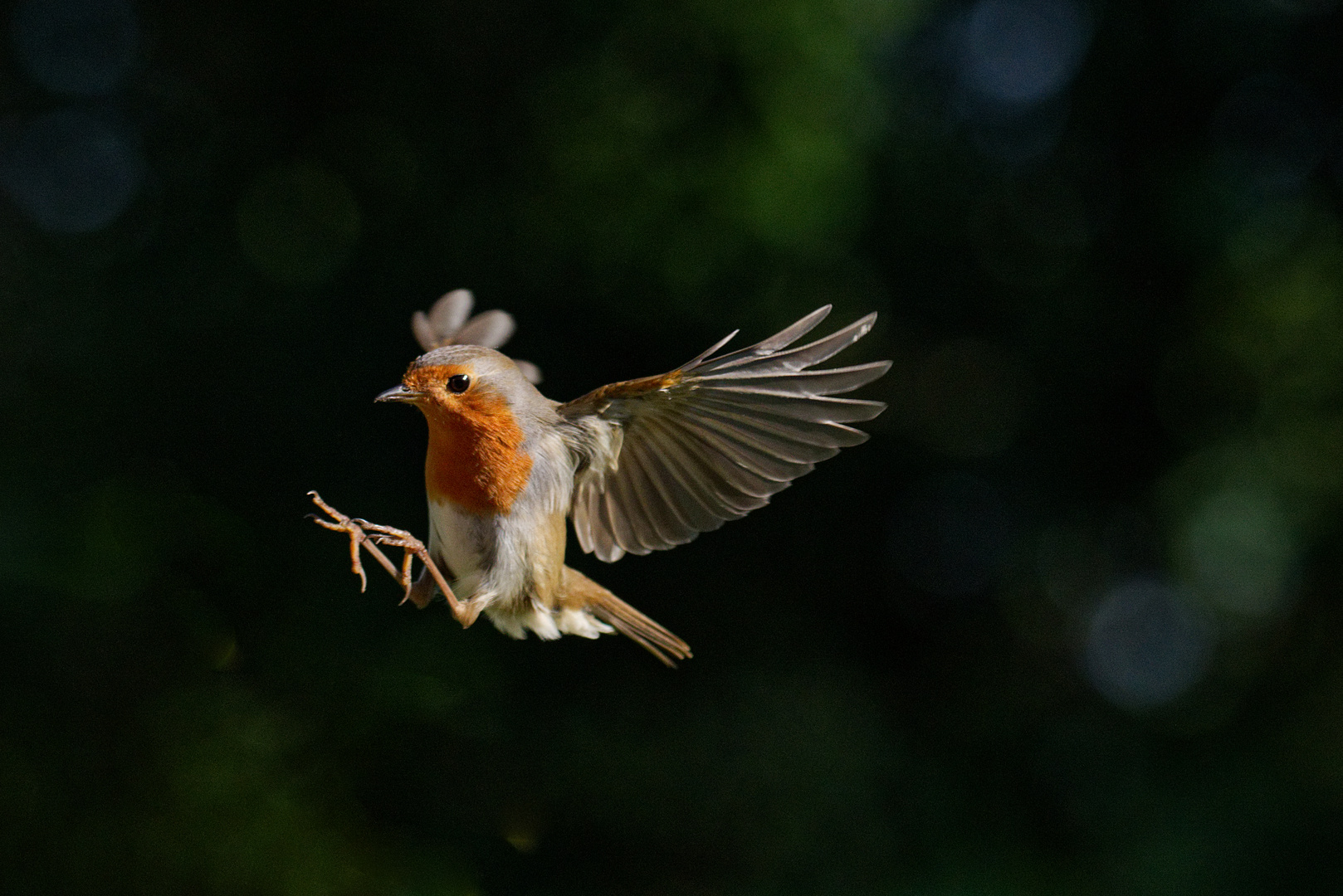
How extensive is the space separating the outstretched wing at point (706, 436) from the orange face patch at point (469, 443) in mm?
171

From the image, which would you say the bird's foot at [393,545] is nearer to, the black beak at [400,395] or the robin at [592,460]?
the robin at [592,460]

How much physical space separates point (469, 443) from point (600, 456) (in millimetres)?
349

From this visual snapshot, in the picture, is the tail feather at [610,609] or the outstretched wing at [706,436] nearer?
the outstretched wing at [706,436]

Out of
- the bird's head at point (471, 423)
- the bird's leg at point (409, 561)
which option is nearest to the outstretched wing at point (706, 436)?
the bird's head at point (471, 423)

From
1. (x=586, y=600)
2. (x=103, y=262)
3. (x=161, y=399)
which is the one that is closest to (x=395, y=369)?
(x=161, y=399)

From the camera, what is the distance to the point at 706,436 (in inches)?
83.7

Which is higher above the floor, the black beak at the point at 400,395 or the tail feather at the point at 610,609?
the black beak at the point at 400,395

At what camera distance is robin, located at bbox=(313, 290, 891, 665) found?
1790 mm

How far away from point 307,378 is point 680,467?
2.60 meters

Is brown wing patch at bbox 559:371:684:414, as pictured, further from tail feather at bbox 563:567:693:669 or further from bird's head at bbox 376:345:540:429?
tail feather at bbox 563:567:693:669

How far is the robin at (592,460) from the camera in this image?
1790mm

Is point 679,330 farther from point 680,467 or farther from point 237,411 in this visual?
point 680,467

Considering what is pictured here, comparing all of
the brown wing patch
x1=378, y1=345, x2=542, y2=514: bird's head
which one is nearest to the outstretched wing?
the brown wing patch

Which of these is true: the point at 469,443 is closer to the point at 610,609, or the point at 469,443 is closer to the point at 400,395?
the point at 400,395
